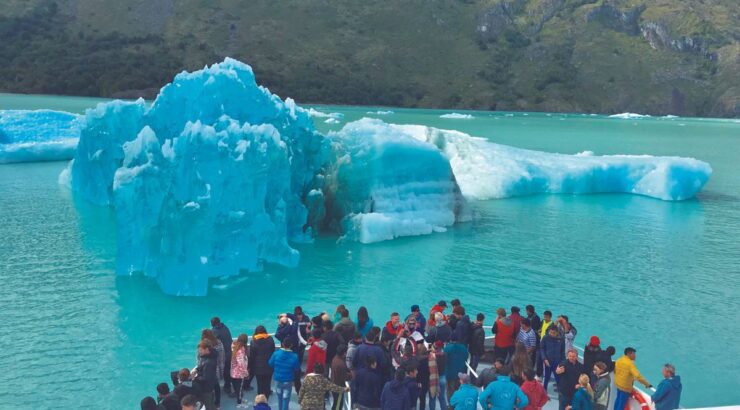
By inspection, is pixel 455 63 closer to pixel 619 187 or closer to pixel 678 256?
pixel 619 187

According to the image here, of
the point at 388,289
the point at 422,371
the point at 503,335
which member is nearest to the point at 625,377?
the point at 503,335

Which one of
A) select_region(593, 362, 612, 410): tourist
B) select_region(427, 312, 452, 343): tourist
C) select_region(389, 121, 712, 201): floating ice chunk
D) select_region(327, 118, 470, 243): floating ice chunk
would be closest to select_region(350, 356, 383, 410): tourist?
select_region(427, 312, 452, 343): tourist

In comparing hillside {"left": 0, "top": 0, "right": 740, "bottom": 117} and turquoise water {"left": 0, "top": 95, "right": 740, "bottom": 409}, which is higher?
hillside {"left": 0, "top": 0, "right": 740, "bottom": 117}

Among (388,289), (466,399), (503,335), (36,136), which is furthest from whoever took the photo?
(36,136)

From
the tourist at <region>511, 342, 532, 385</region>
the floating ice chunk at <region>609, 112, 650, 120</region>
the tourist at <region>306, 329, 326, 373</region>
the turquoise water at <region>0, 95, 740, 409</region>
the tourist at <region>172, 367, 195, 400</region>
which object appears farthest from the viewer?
the floating ice chunk at <region>609, 112, 650, 120</region>

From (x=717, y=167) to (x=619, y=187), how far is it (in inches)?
593

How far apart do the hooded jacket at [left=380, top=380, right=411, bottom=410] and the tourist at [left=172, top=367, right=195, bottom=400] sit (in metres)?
2.10

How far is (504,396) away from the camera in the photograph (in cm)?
657

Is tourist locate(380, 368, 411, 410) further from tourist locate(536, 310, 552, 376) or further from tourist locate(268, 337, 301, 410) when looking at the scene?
tourist locate(536, 310, 552, 376)

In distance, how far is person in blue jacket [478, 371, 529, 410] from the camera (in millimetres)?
6555

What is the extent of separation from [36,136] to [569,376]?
37.1m

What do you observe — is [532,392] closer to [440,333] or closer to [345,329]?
[440,333]

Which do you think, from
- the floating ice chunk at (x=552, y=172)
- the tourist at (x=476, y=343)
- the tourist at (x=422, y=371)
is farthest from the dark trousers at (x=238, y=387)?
the floating ice chunk at (x=552, y=172)

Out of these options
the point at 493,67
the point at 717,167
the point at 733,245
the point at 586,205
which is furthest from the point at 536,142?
the point at 493,67
